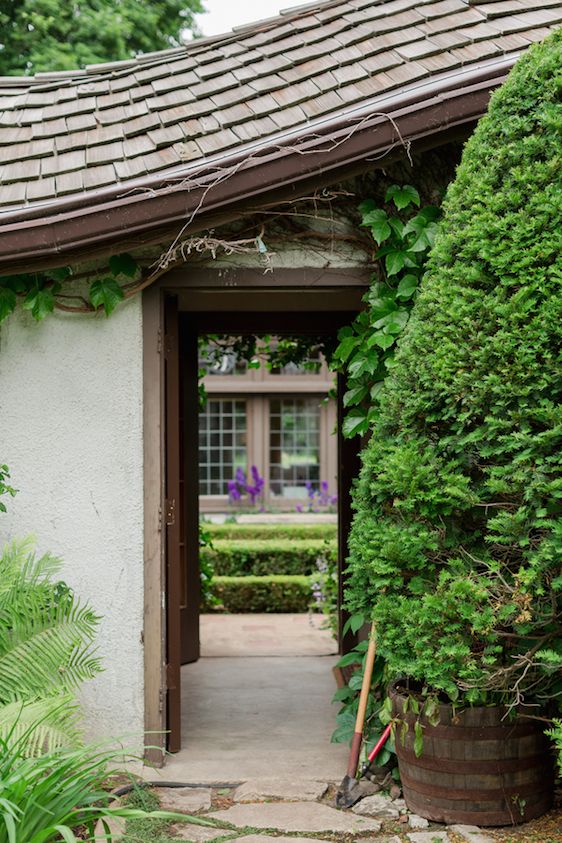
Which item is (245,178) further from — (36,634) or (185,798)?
(185,798)

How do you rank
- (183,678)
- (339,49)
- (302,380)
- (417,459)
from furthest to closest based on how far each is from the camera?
(302,380), (183,678), (339,49), (417,459)

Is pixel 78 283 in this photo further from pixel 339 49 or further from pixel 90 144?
pixel 339 49

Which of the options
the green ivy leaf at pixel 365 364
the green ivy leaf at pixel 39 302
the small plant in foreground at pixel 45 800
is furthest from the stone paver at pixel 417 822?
the green ivy leaf at pixel 39 302

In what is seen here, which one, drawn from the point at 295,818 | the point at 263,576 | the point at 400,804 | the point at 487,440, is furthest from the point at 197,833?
the point at 263,576

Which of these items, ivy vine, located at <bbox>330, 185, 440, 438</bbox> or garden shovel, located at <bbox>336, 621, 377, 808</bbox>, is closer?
garden shovel, located at <bbox>336, 621, 377, 808</bbox>

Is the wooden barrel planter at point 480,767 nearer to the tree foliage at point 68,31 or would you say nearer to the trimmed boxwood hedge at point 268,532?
the trimmed boxwood hedge at point 268,532

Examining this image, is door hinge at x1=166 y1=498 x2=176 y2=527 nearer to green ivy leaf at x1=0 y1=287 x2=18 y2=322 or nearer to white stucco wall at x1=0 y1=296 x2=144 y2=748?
white stucco wall at x1=0 y1=296 x2=144 y2=748

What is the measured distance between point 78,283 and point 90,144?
0.77 meters

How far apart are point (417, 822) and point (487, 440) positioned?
1613mm

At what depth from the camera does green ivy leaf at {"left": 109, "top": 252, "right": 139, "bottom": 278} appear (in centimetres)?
441

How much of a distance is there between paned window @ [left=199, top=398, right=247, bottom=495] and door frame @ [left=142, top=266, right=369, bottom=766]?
37.8 feet

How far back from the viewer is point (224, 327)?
22.3 ft

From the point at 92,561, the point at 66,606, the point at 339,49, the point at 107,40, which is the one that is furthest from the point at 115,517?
the point at 107,40

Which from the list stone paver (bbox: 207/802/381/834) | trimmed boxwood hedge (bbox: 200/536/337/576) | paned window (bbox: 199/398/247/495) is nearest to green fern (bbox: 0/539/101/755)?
stone paver (bbox: 207/802/381/834)
